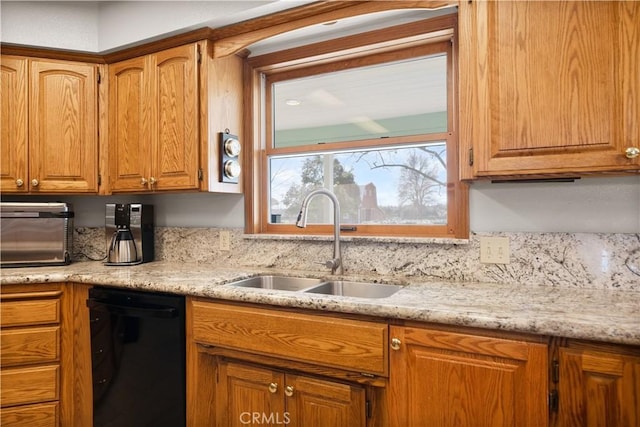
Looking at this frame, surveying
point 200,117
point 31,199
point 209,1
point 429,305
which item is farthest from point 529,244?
point 31,199

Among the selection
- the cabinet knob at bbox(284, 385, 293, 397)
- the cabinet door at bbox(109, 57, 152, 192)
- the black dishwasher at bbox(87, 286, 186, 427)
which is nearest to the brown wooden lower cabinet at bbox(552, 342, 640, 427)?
the cabinet knob at bbox(284, 385, 293, 397)

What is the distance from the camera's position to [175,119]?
2188 mm

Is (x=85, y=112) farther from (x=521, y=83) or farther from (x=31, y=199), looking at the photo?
(x=521, y=83)

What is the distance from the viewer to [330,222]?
2254 millimetres

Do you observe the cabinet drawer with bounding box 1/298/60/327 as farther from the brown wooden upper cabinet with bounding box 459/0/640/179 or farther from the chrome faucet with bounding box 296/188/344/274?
the brown wooden upper cabinet with bounding box 459/0/640/179

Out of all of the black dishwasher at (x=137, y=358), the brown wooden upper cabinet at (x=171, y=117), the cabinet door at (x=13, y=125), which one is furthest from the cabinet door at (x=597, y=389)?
the cabinet door at (x=13, y=125)

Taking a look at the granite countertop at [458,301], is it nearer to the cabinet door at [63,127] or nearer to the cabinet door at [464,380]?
the cabinet door at [464,380]

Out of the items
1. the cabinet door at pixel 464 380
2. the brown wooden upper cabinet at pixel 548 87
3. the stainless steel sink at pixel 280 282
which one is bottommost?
the cabinet door at pixel 464 380

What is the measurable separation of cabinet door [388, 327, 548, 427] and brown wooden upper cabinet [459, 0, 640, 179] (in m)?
0.63

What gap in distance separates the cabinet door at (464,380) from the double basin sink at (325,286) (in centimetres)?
47

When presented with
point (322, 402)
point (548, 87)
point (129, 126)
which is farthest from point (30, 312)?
point (548, 87)

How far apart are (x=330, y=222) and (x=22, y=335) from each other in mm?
1667

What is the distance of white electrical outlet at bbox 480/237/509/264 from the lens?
1.69m

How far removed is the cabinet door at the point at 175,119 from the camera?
7.01 ft
